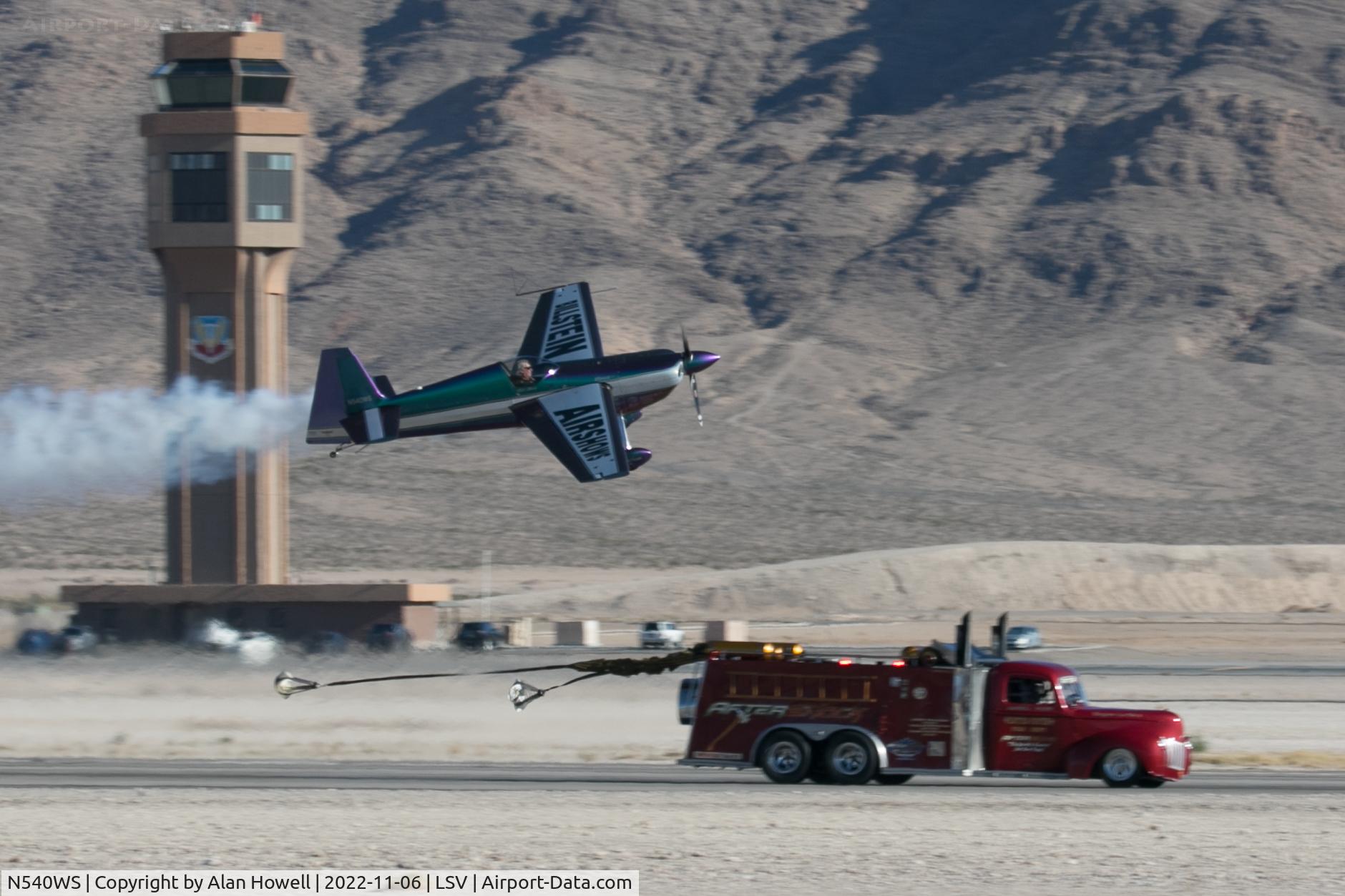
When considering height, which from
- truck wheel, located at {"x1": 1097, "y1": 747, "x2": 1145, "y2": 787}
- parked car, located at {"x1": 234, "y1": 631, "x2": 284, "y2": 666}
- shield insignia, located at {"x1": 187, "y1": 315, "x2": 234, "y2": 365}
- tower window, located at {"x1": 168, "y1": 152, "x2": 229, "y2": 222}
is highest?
tower window, located at {"x1": 168, "y1": 152, "x2": 229, "y2": 222}

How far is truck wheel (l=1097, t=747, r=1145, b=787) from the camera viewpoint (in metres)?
29.4

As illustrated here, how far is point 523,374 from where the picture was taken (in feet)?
145

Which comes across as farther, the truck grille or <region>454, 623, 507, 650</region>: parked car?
<region>454, 623, 507, 650</region>: parked car

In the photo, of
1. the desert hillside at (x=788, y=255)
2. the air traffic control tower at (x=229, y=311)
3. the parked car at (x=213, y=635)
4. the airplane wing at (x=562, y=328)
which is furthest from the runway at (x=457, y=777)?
the desert hillside at (x=788, y=255)

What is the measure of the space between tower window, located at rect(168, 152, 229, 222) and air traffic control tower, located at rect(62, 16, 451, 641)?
0.10ft

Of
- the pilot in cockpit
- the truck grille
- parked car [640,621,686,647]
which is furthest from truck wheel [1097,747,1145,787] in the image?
parked car [640,621,686,647]

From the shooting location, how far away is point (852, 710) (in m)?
29.0

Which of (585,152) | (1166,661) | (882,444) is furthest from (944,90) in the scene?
(1166,661)

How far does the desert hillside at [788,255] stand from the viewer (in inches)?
4729

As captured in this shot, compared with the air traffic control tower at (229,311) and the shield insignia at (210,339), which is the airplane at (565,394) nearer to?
the air traffic control tower at (229,311)

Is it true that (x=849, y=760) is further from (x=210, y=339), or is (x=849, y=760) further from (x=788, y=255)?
(x=788, y=255)

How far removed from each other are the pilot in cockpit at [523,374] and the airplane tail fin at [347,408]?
370 cm

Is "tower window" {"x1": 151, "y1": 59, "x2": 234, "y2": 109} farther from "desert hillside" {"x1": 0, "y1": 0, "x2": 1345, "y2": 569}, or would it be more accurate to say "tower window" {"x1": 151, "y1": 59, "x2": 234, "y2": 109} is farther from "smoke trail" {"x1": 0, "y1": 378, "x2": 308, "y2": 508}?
"desert hillside" {"x1": 0, "y1": 0, "x2": 1345, "y2": 569}

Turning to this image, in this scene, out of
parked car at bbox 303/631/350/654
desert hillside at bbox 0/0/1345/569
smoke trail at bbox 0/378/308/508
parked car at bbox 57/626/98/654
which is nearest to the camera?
parked car at bbox 57/626/98/654
